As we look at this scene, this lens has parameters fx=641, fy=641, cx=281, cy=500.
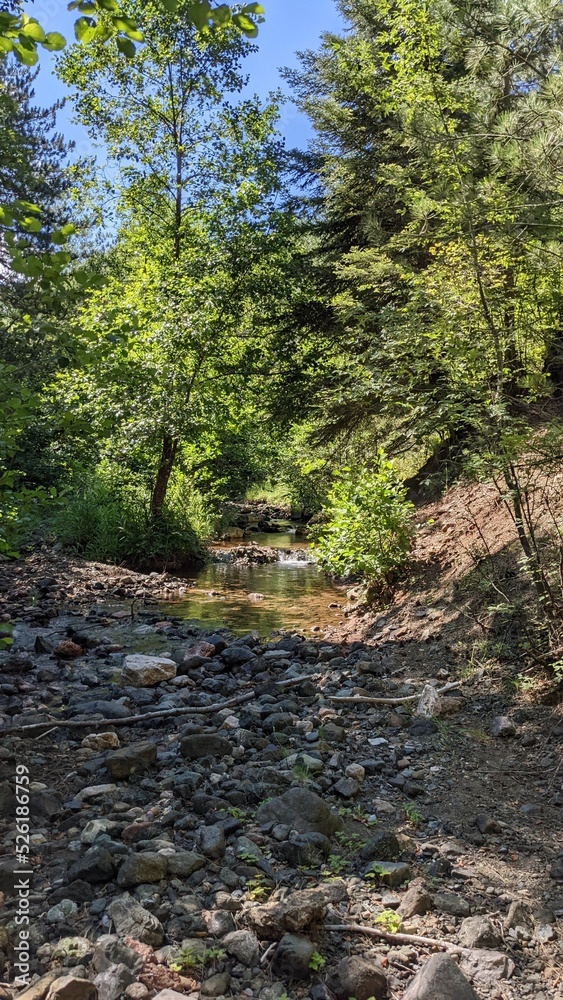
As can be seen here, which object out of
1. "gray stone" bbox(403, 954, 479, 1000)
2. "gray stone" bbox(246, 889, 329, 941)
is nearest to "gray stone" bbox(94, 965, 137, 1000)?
"gray stone" bbox(246, 889, 329, 941)

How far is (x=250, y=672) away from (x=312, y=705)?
0.90m

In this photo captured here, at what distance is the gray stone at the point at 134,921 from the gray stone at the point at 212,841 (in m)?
0.42

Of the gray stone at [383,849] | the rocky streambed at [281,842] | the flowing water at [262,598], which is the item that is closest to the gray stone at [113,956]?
the rocky streambed at [281,842]

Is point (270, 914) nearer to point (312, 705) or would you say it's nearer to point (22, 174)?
point (312, 705)

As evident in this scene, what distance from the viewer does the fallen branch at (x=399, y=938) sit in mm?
2145

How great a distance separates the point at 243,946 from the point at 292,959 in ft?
0.53

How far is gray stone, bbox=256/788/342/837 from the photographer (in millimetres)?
2785

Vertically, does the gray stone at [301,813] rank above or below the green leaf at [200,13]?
below

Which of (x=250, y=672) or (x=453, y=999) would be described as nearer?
(x=453, y=999)

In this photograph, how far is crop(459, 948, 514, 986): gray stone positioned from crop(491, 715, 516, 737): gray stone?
1.72 m

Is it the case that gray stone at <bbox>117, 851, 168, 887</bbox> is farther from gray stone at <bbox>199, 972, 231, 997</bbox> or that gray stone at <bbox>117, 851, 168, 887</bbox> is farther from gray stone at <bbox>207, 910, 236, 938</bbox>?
gray stone at <bbox>199, 972, 231, 997</bbox>

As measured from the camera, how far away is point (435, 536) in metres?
7.30

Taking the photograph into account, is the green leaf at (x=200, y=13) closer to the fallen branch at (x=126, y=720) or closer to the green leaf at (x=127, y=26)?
the green leaf at (x=127, y=26)

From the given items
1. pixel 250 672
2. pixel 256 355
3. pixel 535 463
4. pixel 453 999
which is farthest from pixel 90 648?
pixel 256 355
